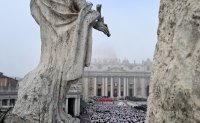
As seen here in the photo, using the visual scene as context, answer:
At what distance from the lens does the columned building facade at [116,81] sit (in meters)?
103

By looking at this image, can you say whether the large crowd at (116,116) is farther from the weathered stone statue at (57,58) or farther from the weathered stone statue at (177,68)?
the weathered stone statue at (177,68)

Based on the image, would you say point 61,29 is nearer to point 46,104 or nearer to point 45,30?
point 45,30

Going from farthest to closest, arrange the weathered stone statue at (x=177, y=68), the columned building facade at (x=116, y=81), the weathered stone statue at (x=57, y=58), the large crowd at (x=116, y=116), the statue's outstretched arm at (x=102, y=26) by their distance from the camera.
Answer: the columned building facade at (x=116, y=81)
the large crowd at (x=116, y=116)
the statue's outstretched arm at (x=102, y=26)
the weathered stone statue at (x=57, y=58)
the weathered stone statue at (x=177, y=68)

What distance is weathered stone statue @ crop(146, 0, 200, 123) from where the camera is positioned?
1564mm

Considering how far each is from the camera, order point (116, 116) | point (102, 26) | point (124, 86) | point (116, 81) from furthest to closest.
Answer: point (116, 81) < point (124, 86) < point (116, 116) < point (102, 26)

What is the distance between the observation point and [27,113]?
4.80m

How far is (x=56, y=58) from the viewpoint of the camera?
5148 mm

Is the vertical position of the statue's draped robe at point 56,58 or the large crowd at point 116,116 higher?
the statue's draped robe at point 56,58

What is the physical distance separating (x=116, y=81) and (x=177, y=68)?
103390mm

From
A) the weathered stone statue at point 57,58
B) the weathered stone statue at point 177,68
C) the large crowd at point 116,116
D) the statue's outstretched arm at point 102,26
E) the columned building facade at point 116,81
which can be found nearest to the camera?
the weathered stone statue at point 177,68

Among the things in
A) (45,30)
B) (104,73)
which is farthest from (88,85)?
(45,30)

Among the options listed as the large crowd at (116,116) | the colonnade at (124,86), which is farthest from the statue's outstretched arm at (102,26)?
the colonnade at (124,86)

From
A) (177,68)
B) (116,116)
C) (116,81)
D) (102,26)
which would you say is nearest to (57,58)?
(102,26)

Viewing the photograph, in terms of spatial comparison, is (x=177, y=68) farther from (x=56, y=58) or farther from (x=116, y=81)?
(x=116, y=81)
